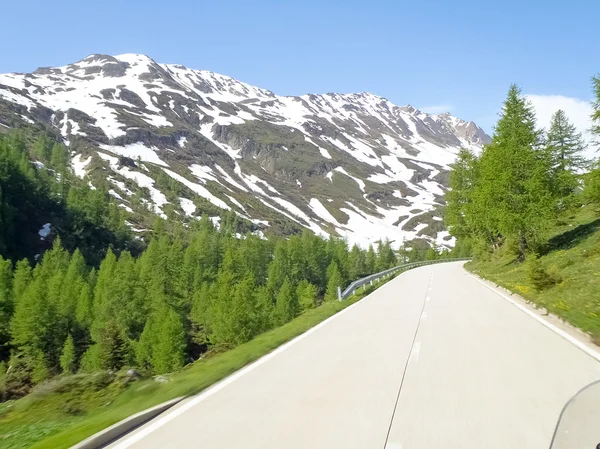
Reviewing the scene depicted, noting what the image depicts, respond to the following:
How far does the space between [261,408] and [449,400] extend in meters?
2.47

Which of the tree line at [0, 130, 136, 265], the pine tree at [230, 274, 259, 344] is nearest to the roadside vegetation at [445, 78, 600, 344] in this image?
the pine tree at [230, 274, 259, 344]

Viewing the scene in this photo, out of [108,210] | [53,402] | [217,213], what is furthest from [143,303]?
[217,213]

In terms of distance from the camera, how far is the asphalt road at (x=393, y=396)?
16.3ft

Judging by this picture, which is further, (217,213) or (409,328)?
(217,213)

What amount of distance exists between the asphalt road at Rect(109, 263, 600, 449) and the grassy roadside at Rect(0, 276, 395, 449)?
55cm

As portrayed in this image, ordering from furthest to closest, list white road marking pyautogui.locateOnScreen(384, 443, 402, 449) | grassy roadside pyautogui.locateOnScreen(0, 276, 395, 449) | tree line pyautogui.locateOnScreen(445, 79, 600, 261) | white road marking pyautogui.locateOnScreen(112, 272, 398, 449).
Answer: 1. tree line pyautogui.locateOnScreen(445, 79, 600, 261)
2. grassy roadside pyautogui.locateOnScreen(0, 276, 395, 449)
3. white road marking pyautogui.locateOnScreen(112, 272, 398, 449)
4. white road marking pyautogui.locateOnScreen(384, 443, 402, 449)

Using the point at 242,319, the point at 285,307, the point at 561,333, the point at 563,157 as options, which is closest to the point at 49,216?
the point at 285,307

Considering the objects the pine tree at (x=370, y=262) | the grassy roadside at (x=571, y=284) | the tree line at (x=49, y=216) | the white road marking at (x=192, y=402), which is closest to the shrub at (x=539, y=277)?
the grassy roadside at (x=571, y=284)

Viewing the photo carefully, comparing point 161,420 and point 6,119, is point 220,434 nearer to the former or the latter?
point 161,420

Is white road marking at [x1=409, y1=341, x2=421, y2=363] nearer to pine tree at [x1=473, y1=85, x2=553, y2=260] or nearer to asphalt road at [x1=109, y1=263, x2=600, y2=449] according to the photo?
asphalt road at [x1=109, y1=263, x2=600, y2=449]

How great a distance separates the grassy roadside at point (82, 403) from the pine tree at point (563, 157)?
1030 inches

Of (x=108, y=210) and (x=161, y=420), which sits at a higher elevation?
(x=108, y=210)

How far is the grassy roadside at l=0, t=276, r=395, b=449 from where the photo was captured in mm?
5543

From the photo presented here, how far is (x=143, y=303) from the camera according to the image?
186ft
